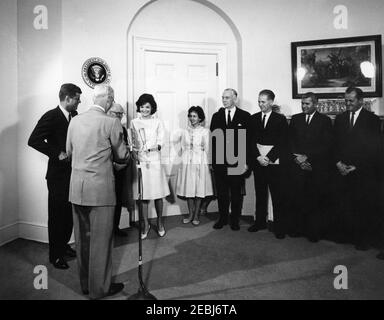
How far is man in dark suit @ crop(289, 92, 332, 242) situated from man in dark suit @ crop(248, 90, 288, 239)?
0.36 ft

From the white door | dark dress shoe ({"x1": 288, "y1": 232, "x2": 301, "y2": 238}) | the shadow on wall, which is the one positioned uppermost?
the white door

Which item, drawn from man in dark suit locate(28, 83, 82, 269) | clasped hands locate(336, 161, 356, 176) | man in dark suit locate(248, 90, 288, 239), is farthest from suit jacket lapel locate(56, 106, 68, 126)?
clasped hands locate(336, 161, 356, 176)

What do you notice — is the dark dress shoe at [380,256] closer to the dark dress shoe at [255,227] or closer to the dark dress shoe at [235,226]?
the dark dress shoe at [255,227]

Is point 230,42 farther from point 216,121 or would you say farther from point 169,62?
point 216,121

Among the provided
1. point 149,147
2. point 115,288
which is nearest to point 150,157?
point 149,147

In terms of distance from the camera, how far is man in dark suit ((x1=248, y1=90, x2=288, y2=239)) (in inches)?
142

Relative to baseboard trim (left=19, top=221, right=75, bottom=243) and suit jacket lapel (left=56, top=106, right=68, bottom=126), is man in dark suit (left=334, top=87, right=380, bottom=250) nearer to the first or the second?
suit jacket lapel (left=56, top=106, right=68, bottom=126)

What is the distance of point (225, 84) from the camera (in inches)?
184

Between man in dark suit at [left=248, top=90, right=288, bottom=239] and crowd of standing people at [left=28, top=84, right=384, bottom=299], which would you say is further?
man in dark suit at [left=248, top=90, right=288, bottom=239]

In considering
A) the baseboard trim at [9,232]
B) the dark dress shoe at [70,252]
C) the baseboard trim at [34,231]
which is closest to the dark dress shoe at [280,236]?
the dark dress shoe at [70,252]

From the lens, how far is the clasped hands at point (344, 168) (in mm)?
3268

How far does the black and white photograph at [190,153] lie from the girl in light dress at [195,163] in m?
0.02

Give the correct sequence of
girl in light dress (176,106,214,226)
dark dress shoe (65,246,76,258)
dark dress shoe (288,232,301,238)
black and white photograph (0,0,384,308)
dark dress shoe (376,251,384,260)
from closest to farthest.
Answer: black and white photograph (0,0,384,308), dark dress shoe (376,251,384,260), dark dress shoe (65,246,76,258), dark dress shoe (288,232,301,238), girl in light dress (176,106,214,226)

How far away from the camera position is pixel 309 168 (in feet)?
11.5
